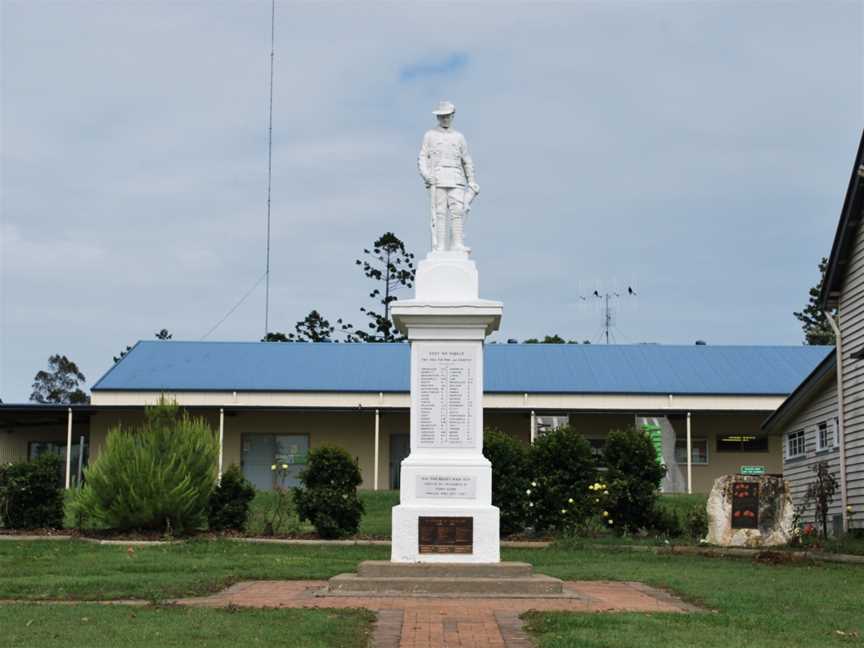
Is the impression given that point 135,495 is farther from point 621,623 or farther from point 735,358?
point 735,358

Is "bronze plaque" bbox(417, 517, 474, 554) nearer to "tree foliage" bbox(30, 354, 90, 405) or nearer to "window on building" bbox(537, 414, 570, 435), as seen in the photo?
"window on building" bbox(537, 414, 570, 435)

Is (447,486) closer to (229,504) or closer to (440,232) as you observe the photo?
(440,232)

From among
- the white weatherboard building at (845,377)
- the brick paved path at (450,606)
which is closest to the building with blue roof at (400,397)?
the white weatherboard building at (845,377)

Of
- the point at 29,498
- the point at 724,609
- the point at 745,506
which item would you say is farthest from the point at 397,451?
the point at 724,609

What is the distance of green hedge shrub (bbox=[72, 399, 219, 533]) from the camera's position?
19406 mm

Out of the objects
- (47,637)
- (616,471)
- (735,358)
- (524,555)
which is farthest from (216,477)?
(735,358)

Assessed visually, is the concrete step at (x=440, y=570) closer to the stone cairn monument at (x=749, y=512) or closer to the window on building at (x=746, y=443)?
the stone cairn monument at (x=749, y=512)

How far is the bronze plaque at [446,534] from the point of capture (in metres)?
13.3

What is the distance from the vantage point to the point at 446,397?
1366 centimetres

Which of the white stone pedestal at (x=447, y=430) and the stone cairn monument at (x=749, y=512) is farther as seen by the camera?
the stone cairn monument at (x=749, y=512)

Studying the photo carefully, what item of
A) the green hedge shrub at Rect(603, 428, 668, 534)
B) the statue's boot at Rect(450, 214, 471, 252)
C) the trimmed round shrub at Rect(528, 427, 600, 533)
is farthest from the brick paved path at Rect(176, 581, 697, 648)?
the green hedge shrub at Rect(603, 428, 668, 534)

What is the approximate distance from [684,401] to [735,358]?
425 centimetres

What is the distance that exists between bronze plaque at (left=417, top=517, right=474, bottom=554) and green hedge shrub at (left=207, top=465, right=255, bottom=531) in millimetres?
8154

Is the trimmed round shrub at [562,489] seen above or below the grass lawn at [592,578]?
above
